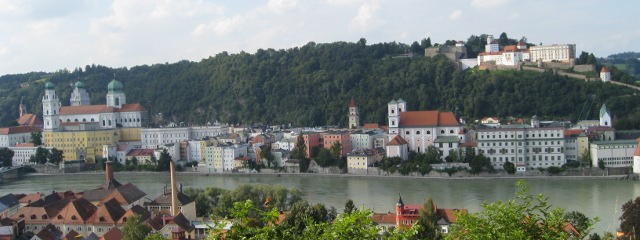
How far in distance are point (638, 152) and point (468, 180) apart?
4.18 meters

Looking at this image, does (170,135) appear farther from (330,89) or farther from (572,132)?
(572,132)

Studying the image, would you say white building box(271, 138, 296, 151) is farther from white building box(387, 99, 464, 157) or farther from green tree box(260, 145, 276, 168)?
white building box(387, 99, 464, 157)

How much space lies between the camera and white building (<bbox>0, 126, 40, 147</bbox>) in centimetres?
2959

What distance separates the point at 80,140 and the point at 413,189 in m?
15.4

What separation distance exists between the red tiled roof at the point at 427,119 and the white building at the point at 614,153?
4.43 meters

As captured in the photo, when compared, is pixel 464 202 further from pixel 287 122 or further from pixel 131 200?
pixel 287 122

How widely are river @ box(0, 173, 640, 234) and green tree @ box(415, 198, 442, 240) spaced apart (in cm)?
251

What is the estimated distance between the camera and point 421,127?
23.2 metres

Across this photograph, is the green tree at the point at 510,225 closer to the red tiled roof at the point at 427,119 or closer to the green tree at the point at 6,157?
the red tiled roof at the point at 427,119

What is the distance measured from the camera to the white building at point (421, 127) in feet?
75.5

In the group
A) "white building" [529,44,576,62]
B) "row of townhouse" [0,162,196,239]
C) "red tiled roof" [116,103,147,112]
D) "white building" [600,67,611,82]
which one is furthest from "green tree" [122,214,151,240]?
"white building" [529,44,576,62]

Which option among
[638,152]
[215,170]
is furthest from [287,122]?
[638,152]

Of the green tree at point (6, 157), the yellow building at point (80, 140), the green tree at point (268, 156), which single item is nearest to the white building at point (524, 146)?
the green tree at point (268, 156)

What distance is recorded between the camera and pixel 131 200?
1330 centimetres
